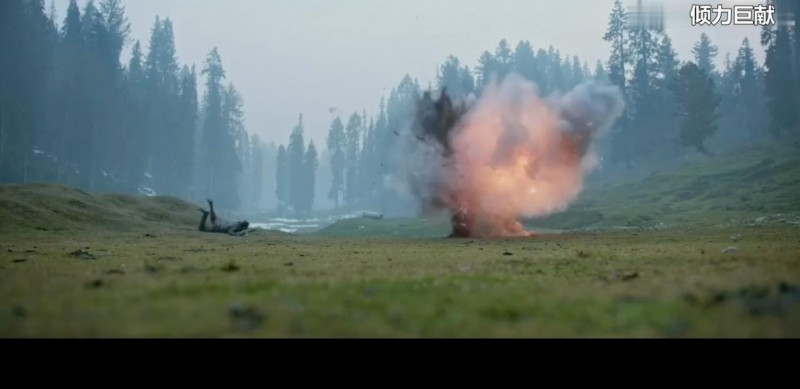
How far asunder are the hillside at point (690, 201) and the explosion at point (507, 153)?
54.6 ft

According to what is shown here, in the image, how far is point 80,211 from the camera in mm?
60406

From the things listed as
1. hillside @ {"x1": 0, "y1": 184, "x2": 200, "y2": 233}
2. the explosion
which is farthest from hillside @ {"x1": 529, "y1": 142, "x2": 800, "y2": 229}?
hillside @ {"x1": 0, "y1": 184, "x2": 200, "y2": 233}

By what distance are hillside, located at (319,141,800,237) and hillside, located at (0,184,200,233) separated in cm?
2547

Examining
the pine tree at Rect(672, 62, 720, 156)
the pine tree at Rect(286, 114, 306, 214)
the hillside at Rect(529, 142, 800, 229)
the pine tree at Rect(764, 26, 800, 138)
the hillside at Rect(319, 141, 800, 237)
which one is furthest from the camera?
the pine tree at Rect(286, 114, 306, 214)

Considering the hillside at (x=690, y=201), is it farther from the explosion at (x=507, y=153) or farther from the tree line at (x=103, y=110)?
the tree line at (x=103, y=110)

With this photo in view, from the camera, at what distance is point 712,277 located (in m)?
11.4

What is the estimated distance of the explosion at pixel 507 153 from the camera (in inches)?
1986

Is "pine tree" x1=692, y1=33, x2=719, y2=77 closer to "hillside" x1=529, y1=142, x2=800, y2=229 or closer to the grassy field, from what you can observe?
"hillside" x1=529, y1=142, x2=800, y2=229

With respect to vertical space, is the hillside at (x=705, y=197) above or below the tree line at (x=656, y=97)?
below

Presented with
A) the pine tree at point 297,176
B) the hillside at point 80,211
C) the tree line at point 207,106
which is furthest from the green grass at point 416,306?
the pine tree at point 297,176

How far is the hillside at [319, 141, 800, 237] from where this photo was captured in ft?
209

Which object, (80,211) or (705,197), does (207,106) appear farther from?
(705,197)
